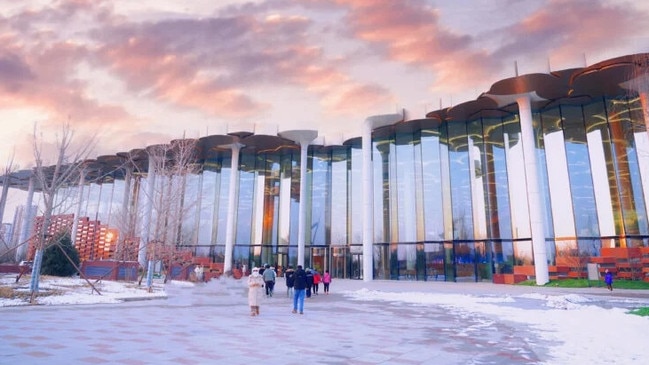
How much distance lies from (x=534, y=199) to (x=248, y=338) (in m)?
27.1

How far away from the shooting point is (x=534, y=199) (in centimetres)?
2991

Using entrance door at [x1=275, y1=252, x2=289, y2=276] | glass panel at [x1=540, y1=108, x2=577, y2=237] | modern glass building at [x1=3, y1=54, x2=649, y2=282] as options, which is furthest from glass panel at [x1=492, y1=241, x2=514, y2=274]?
entrance door at [x1=275, y1=252, x2=289, y2=276]

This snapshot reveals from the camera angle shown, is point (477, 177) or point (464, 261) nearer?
point (464, 261)

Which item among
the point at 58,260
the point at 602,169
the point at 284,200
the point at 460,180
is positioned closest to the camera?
the point at 58,260

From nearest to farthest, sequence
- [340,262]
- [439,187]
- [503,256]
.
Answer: [503,256] < [439,187] < [340,262]

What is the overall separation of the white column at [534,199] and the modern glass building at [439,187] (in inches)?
3.1

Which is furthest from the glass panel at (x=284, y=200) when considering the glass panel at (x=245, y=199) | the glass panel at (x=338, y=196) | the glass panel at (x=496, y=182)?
the glass panel at (x=496, y=182)

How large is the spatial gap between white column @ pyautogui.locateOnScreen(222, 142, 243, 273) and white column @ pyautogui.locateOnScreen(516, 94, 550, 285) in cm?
2647

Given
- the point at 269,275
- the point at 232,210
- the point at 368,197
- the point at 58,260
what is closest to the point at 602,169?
the point at 368,197

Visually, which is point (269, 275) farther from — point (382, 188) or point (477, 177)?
point (477, 177)

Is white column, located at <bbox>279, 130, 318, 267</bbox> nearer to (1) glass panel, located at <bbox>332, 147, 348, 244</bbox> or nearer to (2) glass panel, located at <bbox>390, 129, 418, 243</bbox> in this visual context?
(1) glass panel, located at <bbox>332, 147, 348, 244</bbox>

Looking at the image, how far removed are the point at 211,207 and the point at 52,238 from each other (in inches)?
1213

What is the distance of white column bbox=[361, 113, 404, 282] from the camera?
3562cm

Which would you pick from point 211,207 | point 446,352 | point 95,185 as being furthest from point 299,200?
point 446,352
